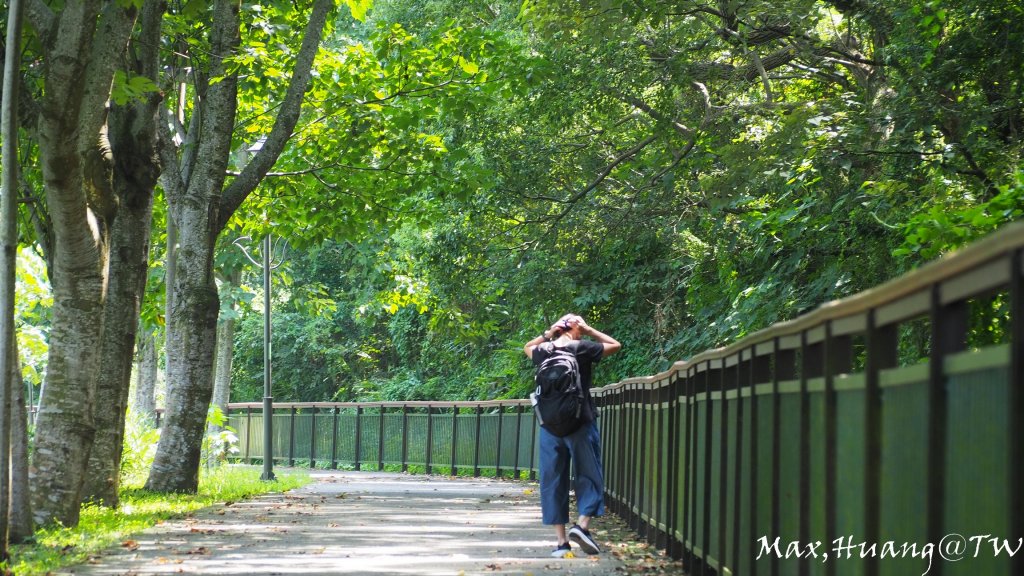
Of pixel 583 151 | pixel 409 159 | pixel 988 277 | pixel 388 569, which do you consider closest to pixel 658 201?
pixel 583 151

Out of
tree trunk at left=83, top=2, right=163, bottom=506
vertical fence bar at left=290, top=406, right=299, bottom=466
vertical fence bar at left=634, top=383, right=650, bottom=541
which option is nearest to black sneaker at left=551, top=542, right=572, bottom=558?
vertical fence bar at left=634, top=383, right=650, bottom=541

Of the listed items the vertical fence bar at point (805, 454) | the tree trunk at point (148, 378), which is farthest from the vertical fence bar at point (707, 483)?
the tree trunk at point (148, 378)

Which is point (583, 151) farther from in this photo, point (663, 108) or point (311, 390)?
point (311, 390)

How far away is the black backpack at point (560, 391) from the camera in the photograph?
31.5 feet

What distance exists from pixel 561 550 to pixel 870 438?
5707 mm

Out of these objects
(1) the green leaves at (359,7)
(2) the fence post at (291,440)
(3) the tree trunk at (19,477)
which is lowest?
(2) the fence post at (291,440)

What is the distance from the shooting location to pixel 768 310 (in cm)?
1562

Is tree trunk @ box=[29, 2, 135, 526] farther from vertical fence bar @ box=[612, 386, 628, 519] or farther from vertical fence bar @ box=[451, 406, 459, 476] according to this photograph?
vertical fence bar @ box=[451, 406, 459, 476]

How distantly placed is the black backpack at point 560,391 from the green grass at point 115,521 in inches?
135

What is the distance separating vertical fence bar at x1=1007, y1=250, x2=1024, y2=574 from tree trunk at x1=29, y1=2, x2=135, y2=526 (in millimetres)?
8179

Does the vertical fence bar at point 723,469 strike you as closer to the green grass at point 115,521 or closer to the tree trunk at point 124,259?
the green grass at point 115,521

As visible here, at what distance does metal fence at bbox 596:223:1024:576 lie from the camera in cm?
308

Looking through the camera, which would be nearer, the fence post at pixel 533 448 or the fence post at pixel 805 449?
the fence post at pixel 805 449

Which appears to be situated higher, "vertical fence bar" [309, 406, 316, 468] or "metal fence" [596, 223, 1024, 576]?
"metal fence" [596, 223, 1024, 576]
